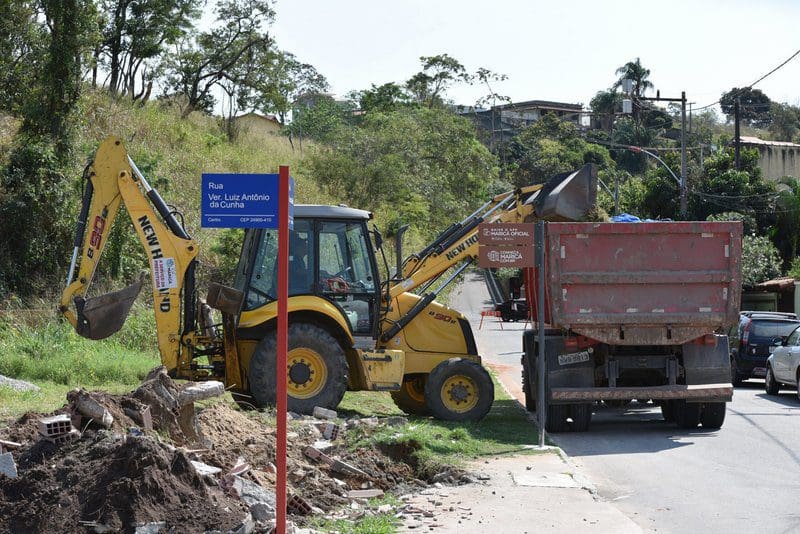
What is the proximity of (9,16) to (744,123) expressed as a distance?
96.9 metres

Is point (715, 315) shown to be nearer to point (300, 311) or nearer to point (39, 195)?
point (300, 311)

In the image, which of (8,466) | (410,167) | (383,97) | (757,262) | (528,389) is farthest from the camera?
(383,97)

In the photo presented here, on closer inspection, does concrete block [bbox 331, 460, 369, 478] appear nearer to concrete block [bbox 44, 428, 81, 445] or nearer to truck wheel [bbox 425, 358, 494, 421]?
concrete block [bbox 44, 428, 81, 445]

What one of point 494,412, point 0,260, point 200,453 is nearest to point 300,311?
point 494,412

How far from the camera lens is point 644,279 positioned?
1541 centimetres

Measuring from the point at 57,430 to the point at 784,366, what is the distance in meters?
17.2

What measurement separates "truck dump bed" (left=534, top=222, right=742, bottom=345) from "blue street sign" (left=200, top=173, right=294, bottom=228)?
855 cm

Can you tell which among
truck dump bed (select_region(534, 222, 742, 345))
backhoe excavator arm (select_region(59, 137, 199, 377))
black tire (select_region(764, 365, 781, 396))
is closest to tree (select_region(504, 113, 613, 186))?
black tire (select_region(764, 365, 781, 396))

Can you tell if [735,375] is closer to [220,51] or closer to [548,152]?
[220,51]

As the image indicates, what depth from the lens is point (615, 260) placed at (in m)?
15.5

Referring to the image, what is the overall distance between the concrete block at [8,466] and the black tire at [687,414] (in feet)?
35.4

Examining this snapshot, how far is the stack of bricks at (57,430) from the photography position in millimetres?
8719

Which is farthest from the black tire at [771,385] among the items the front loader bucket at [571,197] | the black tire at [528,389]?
the front loader bucket at [571,197]

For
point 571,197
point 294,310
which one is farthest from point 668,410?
point 294,310
